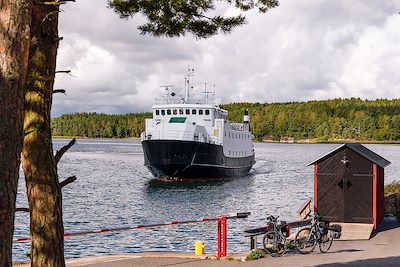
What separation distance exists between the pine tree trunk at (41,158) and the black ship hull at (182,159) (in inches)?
1828

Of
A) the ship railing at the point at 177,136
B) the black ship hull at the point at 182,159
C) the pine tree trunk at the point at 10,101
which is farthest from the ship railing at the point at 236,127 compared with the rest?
the pine tree trunk at the point at 10,101

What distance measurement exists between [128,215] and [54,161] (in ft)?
89.0

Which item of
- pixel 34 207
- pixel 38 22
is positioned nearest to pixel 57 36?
pixel 38 22

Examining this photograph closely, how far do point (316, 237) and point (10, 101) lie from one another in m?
11.6

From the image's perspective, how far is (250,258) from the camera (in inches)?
560

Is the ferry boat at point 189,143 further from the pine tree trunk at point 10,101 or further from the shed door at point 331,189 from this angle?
the pine tree trunk at point 10,101

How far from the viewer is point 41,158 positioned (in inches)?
330

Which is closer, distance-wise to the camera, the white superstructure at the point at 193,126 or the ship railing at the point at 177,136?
the ship railing at the point at 177,136

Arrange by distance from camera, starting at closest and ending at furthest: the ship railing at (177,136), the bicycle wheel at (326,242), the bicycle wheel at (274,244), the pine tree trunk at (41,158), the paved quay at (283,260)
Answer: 1. the pine tree trunk at (41,158)
2. the paved quay at (283,260)
3. the bicycle wheel at (274,244)
4. the bicycle wheel at (326,242)
5. the ship railing at (177,136)

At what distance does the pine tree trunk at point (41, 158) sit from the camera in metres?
8.29

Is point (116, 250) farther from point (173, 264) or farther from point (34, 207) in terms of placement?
point (34, 207)

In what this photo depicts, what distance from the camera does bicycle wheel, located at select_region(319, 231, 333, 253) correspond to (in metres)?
15.7

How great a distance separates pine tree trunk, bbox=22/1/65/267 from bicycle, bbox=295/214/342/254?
8.54 m

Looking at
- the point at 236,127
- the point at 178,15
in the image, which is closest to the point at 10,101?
the point at 178,15
